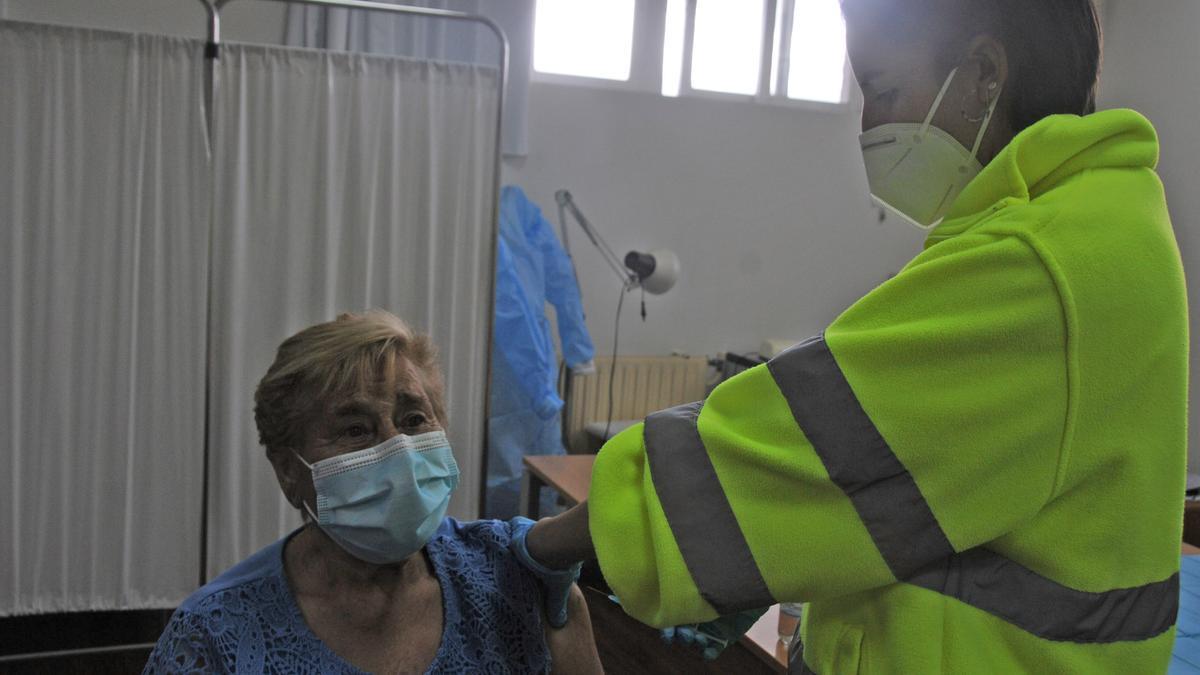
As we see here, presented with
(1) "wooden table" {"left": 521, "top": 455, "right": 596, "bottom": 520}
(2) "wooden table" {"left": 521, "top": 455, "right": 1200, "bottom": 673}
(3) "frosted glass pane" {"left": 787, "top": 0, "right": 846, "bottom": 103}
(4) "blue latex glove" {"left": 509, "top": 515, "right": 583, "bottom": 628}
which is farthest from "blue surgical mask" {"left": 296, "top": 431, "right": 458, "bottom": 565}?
(3) "frosted glass pane" {"left": 787, "top": 0, "right": 846, "bottom": 103}

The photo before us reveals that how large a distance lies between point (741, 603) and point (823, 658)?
0.43 feet

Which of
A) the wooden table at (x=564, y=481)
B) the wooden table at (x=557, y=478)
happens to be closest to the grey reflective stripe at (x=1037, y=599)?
the wooden table at (x=564, y=481)

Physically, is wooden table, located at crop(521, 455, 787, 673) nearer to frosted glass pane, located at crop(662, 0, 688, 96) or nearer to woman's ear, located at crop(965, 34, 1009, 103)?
woman's ear, located at crop(965, 34, 1009, 103)

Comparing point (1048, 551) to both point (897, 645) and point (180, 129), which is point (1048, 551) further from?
point (180, 129)

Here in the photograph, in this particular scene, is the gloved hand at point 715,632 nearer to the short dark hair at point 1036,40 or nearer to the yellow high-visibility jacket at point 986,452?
the yellow high-visibility jacket at point 986,452

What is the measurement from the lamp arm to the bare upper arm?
9.81ft

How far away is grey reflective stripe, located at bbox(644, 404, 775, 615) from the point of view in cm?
69

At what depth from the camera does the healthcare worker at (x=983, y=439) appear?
66 cm

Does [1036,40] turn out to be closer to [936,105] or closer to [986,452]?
[936,105]

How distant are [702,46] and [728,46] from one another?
6.1 inches

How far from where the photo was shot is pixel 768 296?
5.28m

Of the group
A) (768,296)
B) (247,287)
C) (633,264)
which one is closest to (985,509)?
(247,287)

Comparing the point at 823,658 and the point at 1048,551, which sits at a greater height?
the point at 1048,551

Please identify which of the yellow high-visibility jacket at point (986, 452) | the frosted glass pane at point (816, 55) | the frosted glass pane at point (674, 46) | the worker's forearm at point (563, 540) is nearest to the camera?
the yellow high-visibility jacket at point (986, 452)
